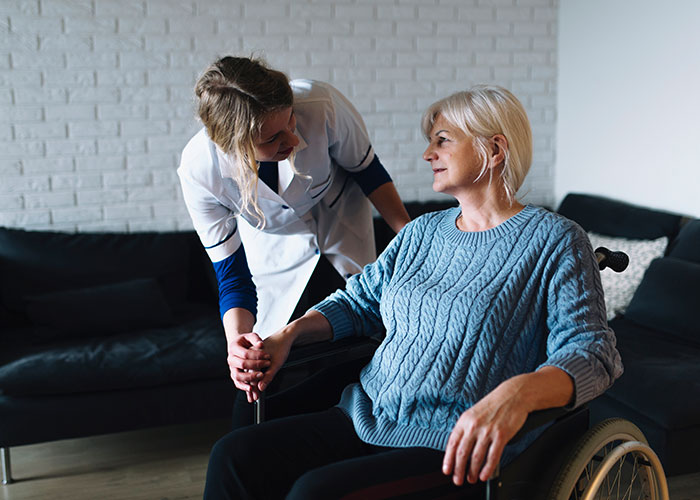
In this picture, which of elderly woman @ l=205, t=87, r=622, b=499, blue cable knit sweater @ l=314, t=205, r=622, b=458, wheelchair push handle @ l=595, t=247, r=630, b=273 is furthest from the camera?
wheelchair push handle @ l=595, t=247, r=630, b=273

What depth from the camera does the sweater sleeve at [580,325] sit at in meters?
1.21

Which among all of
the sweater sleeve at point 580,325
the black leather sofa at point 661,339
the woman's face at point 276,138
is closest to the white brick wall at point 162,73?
the black leather sofa at point 661,339

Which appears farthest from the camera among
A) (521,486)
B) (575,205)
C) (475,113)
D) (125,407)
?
(575,205)

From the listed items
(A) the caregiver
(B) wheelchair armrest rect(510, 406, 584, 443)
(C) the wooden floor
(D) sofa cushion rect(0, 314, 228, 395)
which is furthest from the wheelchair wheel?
(D) sofa cushion rect(0, 314, 228, 395)

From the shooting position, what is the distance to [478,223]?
151 centimetres

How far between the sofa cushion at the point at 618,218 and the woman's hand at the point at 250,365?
6.55 ft

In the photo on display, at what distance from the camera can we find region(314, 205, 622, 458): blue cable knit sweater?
1292mm

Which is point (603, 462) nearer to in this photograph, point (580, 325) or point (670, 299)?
point (580, 325)

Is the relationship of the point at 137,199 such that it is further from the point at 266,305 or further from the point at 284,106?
the point at 284,106

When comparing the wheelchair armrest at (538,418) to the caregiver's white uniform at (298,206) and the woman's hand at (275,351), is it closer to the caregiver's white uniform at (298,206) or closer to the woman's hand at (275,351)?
the woman's hand at (275,351)

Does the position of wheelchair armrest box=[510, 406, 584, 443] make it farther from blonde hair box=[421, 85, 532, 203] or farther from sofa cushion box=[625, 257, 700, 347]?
sofa cushion box=[625, 257, 700, 347]

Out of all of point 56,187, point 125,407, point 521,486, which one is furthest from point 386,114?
point 521,486

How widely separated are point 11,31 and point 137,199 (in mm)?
865

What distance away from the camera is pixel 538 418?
1.12 metres
